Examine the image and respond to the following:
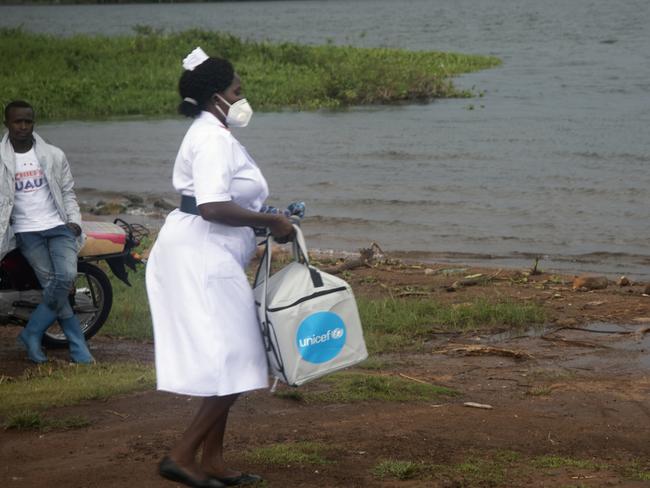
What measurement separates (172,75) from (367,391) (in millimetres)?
26835

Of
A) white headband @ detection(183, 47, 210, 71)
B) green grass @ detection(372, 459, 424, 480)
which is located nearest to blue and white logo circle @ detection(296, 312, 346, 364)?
green grass @ detection(372, 459, 424, 480)

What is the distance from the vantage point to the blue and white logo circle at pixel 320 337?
14.5ft

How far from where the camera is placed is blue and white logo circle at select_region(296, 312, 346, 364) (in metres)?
4.43

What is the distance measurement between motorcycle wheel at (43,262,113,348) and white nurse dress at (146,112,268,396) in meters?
3.41

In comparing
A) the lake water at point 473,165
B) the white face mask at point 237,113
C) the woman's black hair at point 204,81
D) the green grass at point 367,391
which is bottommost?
the lake water at point 473,165

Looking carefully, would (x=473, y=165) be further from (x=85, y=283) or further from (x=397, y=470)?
(x=397, y=470)

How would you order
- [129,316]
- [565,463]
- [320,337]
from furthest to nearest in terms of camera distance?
[129,316]
[565,463]
[320,337]

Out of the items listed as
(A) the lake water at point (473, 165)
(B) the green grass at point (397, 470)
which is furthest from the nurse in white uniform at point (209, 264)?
(A) the lake water at point (473, 165)

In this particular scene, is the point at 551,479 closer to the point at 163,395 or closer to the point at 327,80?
the point at 163,395

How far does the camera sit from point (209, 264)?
4.39 meters

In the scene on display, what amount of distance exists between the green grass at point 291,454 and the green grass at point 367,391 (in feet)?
2.81

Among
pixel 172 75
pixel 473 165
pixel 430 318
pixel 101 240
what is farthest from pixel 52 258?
pixel 172 75

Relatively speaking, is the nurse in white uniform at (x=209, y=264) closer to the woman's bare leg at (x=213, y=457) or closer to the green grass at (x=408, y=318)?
the woman's bare leg at (x=213, y=457)

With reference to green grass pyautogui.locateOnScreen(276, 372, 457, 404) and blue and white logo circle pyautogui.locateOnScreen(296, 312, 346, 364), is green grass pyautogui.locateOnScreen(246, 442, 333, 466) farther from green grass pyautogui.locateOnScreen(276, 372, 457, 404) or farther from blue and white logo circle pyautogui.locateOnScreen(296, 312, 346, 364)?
green grass pyautogui.locateOnScreen(276, 372, 457, 404)
